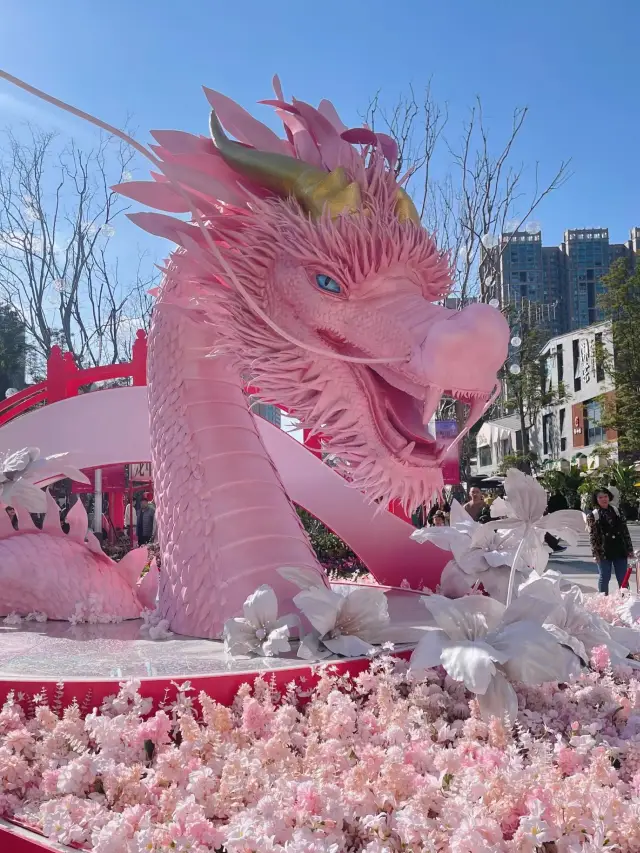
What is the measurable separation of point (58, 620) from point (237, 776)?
1.33 metres

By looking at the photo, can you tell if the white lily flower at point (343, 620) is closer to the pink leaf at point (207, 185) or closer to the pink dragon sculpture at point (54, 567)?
the pink dragon sculpture at point (54, 567)

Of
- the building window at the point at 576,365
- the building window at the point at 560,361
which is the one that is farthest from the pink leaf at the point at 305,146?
the building window at the point at 560,361

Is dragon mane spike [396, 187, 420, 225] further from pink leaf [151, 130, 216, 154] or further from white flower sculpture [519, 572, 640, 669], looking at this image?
Result: white flower sculpture [519, 572, 640, 669]

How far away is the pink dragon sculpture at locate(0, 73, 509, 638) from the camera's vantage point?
1.70m

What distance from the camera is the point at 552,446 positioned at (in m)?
35.8

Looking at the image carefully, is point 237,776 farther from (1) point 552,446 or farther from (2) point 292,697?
(1) point 552,446

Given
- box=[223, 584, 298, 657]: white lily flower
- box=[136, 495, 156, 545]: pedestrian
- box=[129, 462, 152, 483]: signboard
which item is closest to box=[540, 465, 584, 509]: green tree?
box=[136, 495, 156, 545]: pedestrian

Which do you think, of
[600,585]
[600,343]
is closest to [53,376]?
[600,585]

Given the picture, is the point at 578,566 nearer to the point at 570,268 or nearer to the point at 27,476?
the point at 27,476

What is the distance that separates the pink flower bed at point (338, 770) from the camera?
85 centimetres

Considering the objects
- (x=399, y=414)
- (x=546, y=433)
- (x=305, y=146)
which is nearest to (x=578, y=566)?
(x=399, y=414)

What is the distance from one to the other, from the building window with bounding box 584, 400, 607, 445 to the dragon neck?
30661mm

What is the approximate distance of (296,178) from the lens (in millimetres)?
1821

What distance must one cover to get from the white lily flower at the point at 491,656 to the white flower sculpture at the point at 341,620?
231 mm
